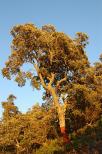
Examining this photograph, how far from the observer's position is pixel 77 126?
125ft

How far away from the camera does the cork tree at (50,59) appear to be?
33.4 metres

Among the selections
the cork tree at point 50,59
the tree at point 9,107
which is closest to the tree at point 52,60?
the cork tree at point 50,59

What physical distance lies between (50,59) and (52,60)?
2.57ft

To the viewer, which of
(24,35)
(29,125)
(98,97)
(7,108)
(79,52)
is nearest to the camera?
(29,125)

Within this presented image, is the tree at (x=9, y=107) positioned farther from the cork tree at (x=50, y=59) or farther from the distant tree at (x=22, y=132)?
the distant tree at (x=22, y=132)

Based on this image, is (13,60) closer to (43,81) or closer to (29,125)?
(43,81)

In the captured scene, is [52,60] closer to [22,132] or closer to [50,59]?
[50,59]

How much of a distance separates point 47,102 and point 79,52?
23.5 feet

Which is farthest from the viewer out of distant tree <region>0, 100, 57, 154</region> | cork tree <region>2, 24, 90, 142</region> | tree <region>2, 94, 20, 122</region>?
tree <region>2, 94, 20, 122</region>

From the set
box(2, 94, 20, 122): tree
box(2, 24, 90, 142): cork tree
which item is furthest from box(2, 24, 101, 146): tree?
box(2, 94, 20, 122): tree

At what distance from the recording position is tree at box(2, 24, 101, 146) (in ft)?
110

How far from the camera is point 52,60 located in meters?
35.2

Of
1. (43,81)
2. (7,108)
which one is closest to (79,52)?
(43,81)

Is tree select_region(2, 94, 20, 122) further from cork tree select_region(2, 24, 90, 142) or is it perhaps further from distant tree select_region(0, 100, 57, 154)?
distant tree select_region(0, 100, 57, 154)
